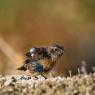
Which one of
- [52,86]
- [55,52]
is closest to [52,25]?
[55,52]

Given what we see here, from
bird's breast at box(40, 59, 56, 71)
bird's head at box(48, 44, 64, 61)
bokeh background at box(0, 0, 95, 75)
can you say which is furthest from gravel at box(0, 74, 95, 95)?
bokeh background at box(0, 0, 95, 75)

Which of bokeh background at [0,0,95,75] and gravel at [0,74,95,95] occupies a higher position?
bokeh background at [0,0,95,75]

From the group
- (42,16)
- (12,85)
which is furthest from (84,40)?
(12,85)

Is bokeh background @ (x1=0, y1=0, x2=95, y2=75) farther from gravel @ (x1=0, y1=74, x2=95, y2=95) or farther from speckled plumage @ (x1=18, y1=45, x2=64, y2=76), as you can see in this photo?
gravel @ (x1=0, y1=74, x2=95, y2=95)

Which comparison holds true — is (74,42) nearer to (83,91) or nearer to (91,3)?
(91,3)

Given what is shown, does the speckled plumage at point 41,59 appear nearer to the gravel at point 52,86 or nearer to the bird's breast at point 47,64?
the bird's breast at point 47,64
